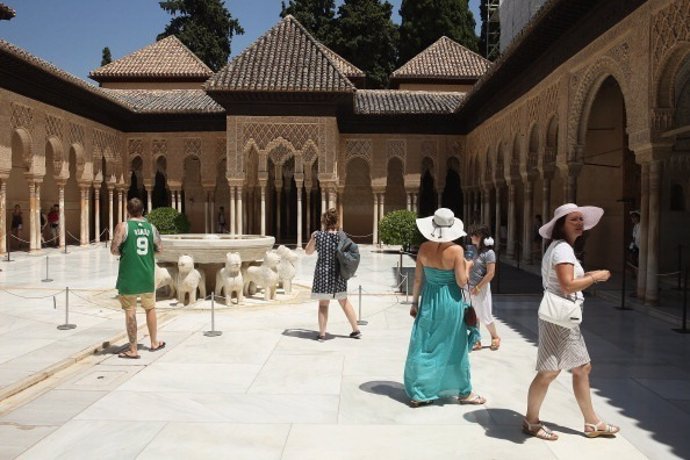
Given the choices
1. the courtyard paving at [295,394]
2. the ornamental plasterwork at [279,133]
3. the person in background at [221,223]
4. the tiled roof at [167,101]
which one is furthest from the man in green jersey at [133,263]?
the person in background at [221,223]

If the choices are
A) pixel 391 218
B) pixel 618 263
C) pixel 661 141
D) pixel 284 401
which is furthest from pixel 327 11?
pixel 284 401

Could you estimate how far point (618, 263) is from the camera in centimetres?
1473

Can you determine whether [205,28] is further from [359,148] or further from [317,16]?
[359,148]

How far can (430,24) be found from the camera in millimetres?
38656

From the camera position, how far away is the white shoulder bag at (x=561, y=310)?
3842mm

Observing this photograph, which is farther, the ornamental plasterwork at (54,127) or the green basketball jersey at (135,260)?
the ornamental plasterwork at (54,127)

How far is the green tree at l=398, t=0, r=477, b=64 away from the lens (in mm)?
38469

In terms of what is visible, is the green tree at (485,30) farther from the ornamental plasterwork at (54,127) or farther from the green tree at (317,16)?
the ornamental plasterwork at (54,127)

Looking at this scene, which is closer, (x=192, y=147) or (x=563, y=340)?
(x=563, y=340)

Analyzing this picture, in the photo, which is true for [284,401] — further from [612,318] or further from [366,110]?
[366,110]

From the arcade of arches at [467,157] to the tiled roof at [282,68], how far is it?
1334 millimetres

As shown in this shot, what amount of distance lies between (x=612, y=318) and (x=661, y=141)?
2.78 m

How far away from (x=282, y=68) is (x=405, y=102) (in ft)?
20.5

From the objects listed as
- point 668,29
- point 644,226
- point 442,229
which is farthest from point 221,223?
point 442,229
